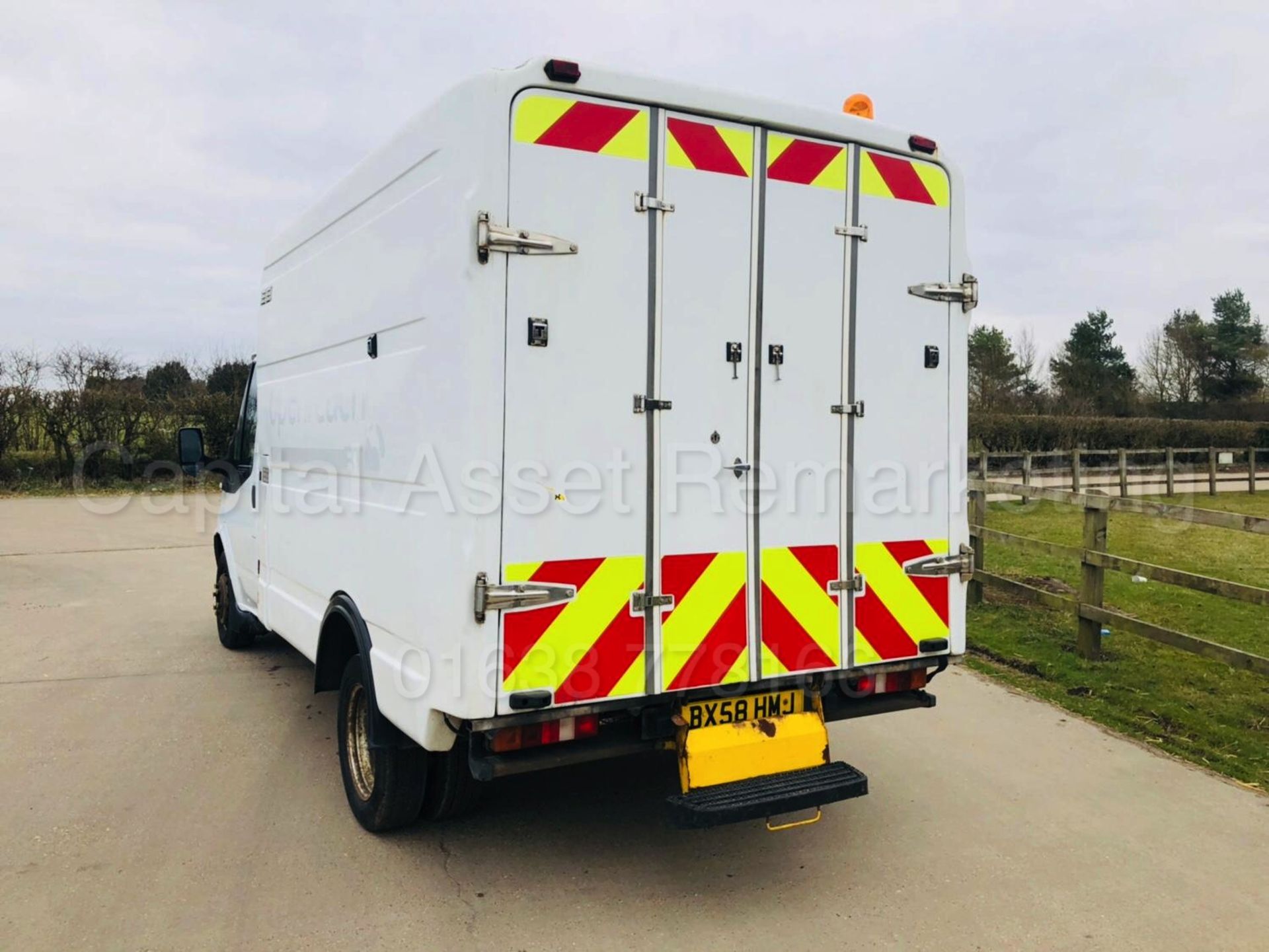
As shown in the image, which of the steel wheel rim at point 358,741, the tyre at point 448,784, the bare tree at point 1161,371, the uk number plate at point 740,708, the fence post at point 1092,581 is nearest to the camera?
the uk number plate at point 740,708

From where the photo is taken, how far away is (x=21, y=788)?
4.44m

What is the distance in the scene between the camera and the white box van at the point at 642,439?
3146mm

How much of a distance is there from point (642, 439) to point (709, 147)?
3.71ft

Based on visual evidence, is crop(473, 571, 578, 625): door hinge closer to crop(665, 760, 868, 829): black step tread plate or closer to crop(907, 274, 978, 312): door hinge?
crop(665, 760, 868, 829): black step tread plate

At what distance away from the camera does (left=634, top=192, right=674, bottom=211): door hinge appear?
333 centimetres

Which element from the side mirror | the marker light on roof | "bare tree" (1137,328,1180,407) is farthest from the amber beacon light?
"bare tree" (1137,328,1180,407)

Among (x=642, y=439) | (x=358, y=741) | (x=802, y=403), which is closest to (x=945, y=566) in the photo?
(x=802, y=403)

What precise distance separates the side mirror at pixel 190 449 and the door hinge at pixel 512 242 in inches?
160

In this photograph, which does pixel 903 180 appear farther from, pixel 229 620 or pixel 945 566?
pixel 229 620

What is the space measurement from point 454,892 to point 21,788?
251 centimetres

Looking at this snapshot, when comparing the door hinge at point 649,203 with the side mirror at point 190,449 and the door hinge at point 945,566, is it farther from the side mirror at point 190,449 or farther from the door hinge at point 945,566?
the side mirror at point 190,449

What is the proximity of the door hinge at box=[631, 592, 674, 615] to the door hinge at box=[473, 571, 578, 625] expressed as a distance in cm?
25

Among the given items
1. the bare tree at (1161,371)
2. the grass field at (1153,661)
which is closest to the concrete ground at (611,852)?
the grass field at (1153,661)

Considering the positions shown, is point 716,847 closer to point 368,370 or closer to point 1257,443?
point 368,370
